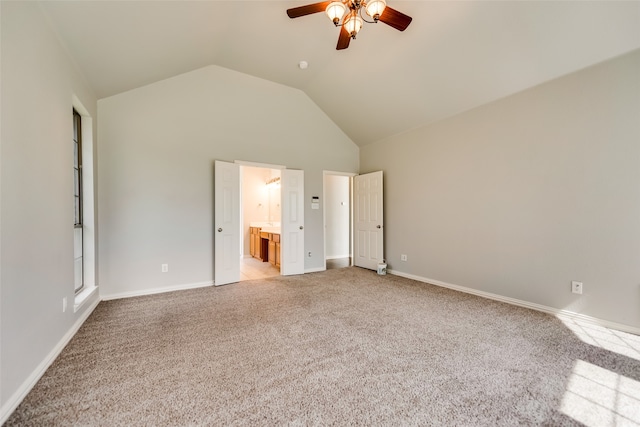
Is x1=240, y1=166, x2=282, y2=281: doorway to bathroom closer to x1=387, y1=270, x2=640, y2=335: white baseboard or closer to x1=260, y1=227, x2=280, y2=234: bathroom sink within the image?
x1=260, y1=227, x2=280, y2=234: bathroom sink

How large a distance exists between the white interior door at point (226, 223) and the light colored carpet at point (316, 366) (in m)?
0.94

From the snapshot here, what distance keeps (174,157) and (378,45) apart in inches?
130

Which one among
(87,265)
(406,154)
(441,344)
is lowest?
(441,344)

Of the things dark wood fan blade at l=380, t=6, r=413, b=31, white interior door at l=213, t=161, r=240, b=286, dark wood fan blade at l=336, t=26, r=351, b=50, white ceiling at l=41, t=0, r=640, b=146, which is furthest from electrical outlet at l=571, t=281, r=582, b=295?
white interior door at l=213, t=161, r=240, b=286

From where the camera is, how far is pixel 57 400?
1589 millimetres

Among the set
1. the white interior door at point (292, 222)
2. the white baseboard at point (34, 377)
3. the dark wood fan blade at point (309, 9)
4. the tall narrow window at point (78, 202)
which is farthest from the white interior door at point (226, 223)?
the dark wood fan blade at point (309, 9)

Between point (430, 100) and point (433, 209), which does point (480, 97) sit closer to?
point (430, 100)

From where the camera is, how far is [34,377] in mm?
1740

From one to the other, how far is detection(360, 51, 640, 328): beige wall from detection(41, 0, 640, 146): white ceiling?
1.00 ft

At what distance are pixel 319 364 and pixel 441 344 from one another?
112cm

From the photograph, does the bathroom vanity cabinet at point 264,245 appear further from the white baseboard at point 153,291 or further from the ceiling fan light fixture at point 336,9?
the ceiling fan light fixture at point 336,9

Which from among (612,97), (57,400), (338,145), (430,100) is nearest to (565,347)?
(612,97)

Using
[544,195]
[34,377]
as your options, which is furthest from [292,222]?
[544,195]

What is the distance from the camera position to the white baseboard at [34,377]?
146cm
